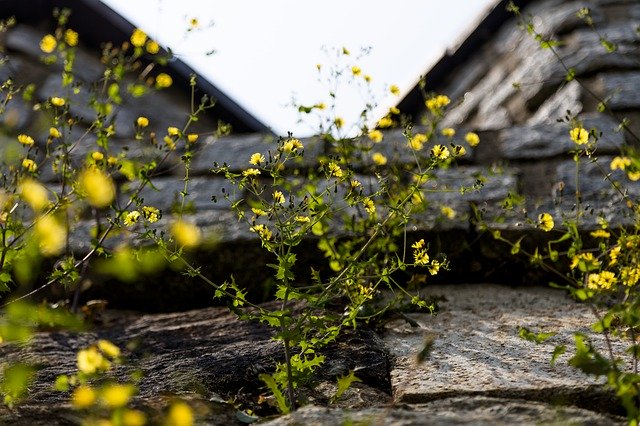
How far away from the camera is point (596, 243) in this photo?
212 cm

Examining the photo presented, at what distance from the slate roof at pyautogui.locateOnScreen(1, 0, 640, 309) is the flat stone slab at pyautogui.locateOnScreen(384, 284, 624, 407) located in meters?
0.15

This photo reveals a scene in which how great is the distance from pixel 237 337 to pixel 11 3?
317 centimetres

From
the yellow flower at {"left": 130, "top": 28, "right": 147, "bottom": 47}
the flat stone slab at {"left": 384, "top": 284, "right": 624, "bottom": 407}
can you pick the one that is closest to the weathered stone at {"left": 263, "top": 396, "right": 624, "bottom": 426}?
the flat stone slab at {"left": 384, "top": 284, "right": 624, "bottom": 407}

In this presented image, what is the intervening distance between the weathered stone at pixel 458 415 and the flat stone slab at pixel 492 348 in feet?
0.46

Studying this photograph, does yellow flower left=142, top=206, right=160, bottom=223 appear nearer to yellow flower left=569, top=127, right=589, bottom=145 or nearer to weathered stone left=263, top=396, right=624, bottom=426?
weathered stone left=263, top=396, right=624, bottom=426

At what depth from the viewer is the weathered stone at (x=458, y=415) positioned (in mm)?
1182

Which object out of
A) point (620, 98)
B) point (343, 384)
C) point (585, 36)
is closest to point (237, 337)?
point (343, 384)

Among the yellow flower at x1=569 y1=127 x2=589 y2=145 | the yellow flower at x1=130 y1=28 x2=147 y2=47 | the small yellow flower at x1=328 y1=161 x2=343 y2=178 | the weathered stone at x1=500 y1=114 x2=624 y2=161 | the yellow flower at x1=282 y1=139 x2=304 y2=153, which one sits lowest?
the small yellow flower at x1=328 y1=161 x2=343 y2=178

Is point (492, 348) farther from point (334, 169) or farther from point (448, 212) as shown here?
point (448, 212)

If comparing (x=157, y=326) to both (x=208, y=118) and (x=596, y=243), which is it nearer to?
(x=596, y=243)

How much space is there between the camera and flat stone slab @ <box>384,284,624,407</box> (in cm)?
143

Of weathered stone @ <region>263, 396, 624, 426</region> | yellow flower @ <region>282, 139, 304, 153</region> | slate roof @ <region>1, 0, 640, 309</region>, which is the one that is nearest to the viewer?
weathered stone @ <region>263, 396, 624, 426</region>

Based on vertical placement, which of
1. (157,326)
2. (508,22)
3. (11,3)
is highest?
(11,3)

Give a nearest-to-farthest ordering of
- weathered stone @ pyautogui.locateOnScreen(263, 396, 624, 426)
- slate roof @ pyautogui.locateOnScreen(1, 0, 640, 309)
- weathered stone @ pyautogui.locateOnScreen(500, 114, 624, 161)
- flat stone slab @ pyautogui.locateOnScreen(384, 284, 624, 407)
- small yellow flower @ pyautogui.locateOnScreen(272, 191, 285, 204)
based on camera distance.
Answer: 1. weathered stone @ pyautogui.locateOnScreen(263, 396, 624, 426)
2. flat stone slab @ pyautogui.locateOnScreen(384, 284, 624, 407)
3. small yellow flower @ pyautogui.locateOnScreen(272, 191, 285, 204)
4. slate roof @ pyautogui.locateOnScreen(1, 0, 640, 309)
5. weathered stone @ pyautogui.locateOnScreen(500, 114, 624, 161)
